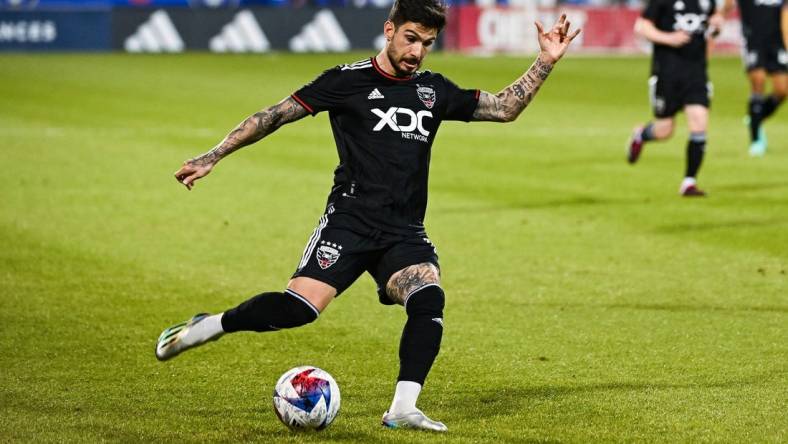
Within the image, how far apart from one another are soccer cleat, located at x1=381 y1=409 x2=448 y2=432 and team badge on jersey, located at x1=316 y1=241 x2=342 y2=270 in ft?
2.56

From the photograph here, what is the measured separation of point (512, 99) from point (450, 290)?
3.37 metres

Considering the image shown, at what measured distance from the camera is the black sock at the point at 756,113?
18594mm

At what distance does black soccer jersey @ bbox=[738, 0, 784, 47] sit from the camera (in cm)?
1898

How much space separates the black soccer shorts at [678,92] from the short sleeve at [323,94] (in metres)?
8.67

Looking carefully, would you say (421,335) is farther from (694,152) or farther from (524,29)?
(524,29)

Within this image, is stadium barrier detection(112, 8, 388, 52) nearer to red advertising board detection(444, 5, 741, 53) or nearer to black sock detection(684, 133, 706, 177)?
red advertising board detection(444, 5, 741, 53)

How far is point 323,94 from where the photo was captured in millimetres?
6449

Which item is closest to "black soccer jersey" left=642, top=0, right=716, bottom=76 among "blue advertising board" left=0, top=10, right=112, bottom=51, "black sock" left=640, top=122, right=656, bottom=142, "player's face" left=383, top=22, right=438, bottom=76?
"black sock" left=640, top=122, right=656, bottom=142

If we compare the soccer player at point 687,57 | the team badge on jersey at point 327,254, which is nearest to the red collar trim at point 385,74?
the team badge on jersey at point 327,254

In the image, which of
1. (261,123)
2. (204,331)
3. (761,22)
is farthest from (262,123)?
(761,22)

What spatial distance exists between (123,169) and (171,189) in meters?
1.90

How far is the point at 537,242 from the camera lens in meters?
11.9

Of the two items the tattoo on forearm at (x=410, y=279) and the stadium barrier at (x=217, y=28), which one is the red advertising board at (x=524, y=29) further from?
the tattoo on forearm at (x=410, y=279)

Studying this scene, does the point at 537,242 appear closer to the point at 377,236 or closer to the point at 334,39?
the point at 377,236
